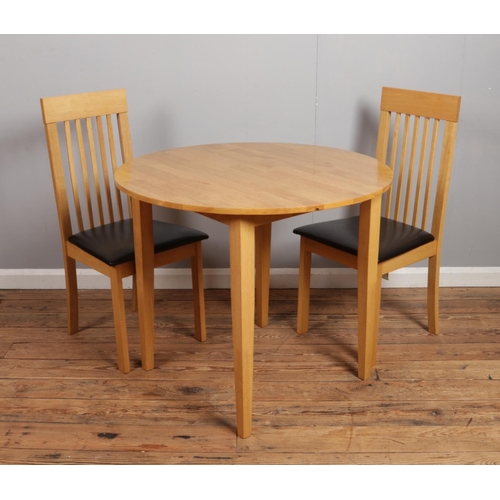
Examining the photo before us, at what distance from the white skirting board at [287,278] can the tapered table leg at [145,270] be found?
803mm

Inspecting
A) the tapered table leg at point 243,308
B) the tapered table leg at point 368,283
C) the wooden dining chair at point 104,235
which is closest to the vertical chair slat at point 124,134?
the wooden dining chair at point 104,235

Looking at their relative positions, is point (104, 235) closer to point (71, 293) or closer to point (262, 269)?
point (71, 293)

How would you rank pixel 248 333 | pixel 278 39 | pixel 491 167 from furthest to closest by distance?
pixel 491 167 < pixel 278 39 < pixel 248 333

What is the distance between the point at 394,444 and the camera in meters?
2.17

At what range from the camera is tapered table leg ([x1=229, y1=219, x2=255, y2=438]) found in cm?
206

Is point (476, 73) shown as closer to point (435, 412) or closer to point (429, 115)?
point (429, 115)

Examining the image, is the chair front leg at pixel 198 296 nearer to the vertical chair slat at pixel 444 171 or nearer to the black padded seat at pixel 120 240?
the black padded seat at pixel 120 240

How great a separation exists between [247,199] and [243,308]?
1.16 ft

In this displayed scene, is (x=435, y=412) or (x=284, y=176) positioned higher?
(x=284, y=176)

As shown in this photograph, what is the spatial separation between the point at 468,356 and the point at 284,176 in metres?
1.12

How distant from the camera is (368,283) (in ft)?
7.95

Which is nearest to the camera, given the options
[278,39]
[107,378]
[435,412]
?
[435,412]

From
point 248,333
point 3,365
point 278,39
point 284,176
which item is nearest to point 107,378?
Result: point 3,365

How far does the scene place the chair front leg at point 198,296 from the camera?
271 centimetres
